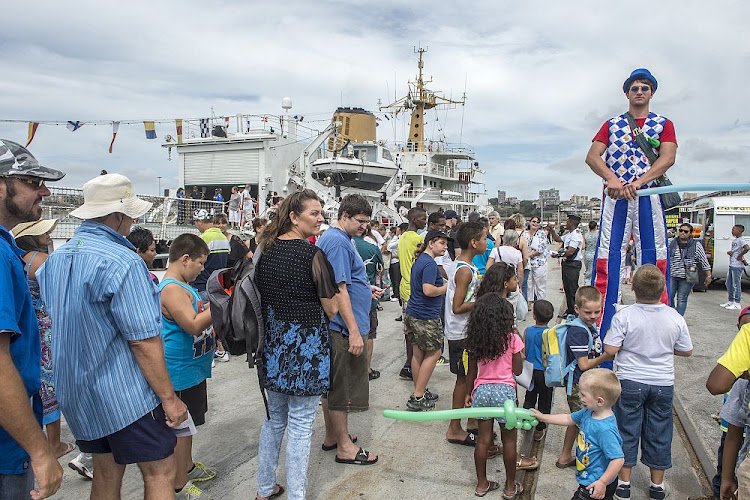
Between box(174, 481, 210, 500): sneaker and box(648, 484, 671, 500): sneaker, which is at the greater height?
box(648, 484, 671, 500): sneaker

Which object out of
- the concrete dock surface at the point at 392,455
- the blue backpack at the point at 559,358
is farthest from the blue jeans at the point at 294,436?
the blue backpack at the point at 559,358

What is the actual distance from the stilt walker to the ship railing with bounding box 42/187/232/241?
738 centimetres

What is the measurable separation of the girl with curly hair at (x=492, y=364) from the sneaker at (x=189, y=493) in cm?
185

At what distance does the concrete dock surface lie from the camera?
11.0 feet

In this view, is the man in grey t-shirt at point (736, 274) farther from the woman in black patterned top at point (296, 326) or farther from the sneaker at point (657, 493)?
the woman in black patterned top at point (296, 326)

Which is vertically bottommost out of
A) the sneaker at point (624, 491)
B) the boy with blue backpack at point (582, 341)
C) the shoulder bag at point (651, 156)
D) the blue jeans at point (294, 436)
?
the sneaker at point (624, 491)

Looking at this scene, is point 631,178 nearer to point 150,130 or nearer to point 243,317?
point 243,317

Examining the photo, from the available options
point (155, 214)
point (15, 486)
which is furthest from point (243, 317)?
point (155, 214)

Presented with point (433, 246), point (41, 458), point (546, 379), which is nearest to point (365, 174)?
point (433, 246)

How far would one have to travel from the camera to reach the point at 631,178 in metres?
3.81

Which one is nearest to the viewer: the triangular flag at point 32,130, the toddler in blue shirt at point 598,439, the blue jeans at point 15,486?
the blue jeans at point 15,486

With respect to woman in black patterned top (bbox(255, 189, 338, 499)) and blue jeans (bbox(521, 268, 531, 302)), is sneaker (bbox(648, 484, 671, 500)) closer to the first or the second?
woman in black patterned top (bbox(255, 189, 338, 499))

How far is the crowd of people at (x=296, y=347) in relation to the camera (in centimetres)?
216

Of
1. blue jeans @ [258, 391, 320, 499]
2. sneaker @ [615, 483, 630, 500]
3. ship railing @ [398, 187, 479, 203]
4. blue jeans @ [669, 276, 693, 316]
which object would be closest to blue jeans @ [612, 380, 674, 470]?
sneaker @ [615, 483, 630, 500]
